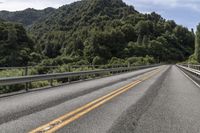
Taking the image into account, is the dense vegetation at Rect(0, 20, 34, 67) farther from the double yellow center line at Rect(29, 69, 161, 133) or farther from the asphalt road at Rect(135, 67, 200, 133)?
the asphalt road at Rect(135, 67, 200, 133)

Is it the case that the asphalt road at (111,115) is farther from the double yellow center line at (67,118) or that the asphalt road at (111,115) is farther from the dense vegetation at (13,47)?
the dense vegetation at (13,47)

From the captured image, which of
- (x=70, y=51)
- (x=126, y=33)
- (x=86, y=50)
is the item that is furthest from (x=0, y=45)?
(x=126, y=33)

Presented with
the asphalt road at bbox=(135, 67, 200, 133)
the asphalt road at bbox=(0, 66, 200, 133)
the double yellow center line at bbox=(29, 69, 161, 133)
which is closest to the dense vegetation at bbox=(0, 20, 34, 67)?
the asphalt road at bbox=(0, 66, 200, 133)

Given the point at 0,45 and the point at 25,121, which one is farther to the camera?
the point at 0,45

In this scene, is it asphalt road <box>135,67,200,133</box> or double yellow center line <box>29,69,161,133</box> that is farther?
asphalt road <box>135,67,200,133</box>

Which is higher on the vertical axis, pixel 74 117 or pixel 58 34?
pixel 58 34

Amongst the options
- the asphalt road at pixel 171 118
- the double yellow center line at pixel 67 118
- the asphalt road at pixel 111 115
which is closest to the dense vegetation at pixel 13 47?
the asphalt road at pixel 111 115

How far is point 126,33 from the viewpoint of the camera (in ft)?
643

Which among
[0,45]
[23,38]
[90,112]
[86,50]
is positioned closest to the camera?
[90,112]

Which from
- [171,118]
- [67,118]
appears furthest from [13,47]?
[171,118]

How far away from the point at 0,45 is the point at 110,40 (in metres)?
90.6

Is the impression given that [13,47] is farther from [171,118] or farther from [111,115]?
[171,118]

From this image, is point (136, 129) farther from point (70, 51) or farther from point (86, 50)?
point (70, 51)

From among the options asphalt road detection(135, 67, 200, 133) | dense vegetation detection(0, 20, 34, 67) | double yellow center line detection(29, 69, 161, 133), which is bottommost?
asphalt road detection(135, 67, 200, 133)
